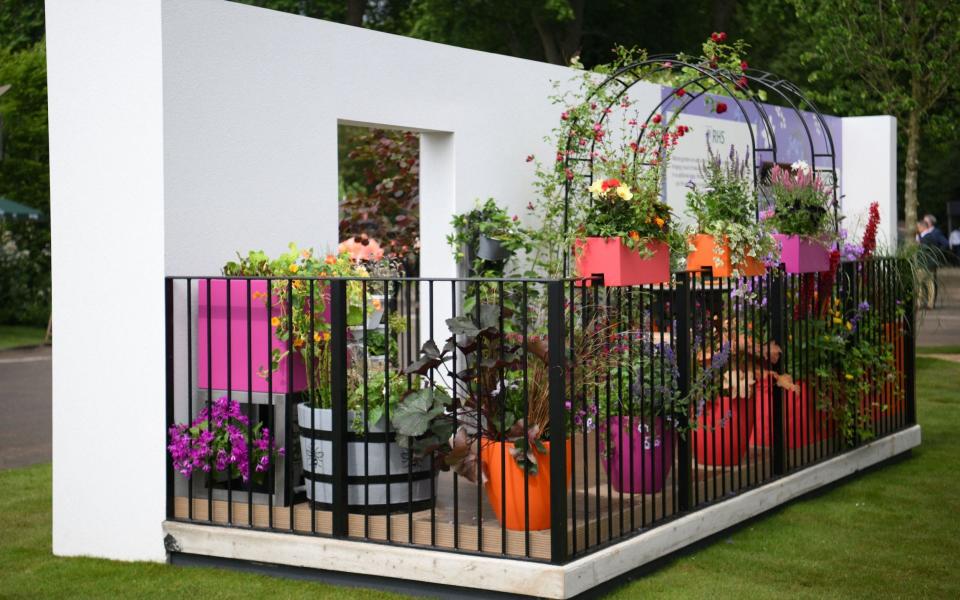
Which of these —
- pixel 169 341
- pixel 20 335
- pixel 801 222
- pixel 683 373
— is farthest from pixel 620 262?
pixel 20 335

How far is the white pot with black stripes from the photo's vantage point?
5617 millimetres

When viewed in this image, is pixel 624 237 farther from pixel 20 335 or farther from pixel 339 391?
pixel 20 335

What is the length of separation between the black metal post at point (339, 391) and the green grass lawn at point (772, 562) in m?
0.39

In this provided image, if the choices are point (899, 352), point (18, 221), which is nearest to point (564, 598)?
point (899, 352)

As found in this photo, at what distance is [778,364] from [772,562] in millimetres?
1642

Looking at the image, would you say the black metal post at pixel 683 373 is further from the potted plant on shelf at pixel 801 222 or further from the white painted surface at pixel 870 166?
the white painted surface at pixel 870 166

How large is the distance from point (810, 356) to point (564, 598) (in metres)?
3.38

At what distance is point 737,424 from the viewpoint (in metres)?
6.99

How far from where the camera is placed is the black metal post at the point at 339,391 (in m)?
5.50

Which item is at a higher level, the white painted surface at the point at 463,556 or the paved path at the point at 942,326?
the paved path at the point at 942,326

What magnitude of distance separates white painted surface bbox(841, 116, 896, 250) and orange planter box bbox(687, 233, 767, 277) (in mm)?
7669

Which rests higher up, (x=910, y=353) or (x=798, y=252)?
(x=798, y=252)

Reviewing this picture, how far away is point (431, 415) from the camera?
5.31 meters

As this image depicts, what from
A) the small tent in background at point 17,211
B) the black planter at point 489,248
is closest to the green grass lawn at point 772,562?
the black planter at point 489,248
